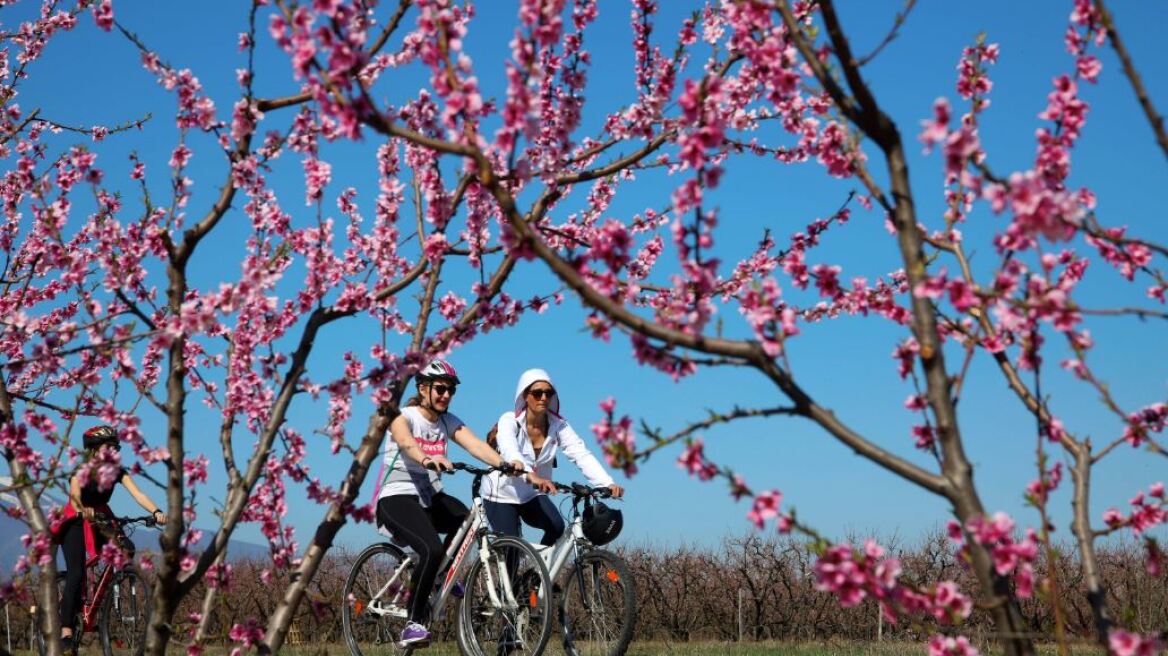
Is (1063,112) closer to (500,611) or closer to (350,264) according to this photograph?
(350,264)

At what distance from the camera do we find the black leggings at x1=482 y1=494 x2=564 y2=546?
8.31 meters

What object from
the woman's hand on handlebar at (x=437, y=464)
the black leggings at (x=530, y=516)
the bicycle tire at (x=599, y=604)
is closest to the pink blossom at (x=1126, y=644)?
the bicycle tire at (x=599, y=604)

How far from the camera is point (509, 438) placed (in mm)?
8133

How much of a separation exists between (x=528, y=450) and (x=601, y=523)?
81 cm

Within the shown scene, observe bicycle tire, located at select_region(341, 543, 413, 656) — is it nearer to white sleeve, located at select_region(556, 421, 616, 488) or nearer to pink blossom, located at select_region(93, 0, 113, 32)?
white sleeve, located at select_region(556, 421, 616, 488)

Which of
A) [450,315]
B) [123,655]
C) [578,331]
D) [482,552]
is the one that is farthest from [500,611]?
[578,331]

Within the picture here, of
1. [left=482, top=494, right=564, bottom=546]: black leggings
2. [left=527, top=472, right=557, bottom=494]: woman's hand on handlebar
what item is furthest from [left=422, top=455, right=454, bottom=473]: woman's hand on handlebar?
[left=482, top=494, right=564, bottom=546]: black leggings

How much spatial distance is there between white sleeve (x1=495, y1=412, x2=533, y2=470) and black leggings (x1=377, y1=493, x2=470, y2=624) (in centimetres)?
76

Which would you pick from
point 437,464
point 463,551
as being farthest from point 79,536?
point 437,464

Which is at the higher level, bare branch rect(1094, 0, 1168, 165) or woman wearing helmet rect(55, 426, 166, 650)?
bare branch rect(1094, 0, 1168, 165)

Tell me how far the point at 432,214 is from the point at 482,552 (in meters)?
3.22

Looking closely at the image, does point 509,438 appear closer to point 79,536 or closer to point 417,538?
point 417,538

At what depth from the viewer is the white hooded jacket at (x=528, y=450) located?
8.16 meters

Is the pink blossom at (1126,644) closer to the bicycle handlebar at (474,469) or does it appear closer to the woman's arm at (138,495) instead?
the bicycle handlebar at (474,469)
